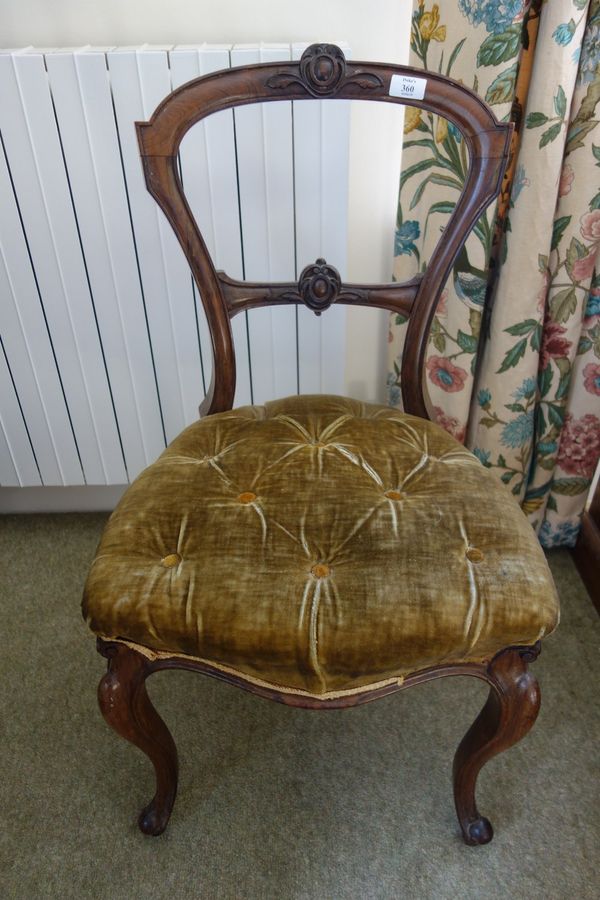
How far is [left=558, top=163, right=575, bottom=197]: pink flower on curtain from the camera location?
3.33ft

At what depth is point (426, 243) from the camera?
1.12 meters

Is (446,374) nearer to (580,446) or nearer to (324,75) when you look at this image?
(580,446)

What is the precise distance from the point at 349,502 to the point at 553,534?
0.80 meters

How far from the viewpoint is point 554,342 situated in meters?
1.16

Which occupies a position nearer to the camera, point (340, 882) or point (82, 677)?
point (340, 882)

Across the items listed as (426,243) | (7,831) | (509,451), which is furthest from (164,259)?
(7,831)

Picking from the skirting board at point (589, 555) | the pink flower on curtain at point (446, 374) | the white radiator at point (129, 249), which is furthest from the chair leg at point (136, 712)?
the skirting board at point (589, 555)

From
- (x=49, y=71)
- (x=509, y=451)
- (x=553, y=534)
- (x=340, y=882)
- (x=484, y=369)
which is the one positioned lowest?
(x=340, y=882)

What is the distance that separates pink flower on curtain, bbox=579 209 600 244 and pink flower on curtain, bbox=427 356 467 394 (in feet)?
0.99

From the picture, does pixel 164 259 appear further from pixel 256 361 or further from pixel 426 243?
pixel 426 243

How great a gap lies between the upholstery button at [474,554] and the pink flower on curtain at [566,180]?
26.6 inches

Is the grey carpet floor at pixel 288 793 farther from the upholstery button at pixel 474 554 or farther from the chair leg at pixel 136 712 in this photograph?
the upholstery button at pixel 474 554

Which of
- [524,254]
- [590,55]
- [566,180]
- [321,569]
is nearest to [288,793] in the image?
[321,569]

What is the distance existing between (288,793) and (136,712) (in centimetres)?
35
